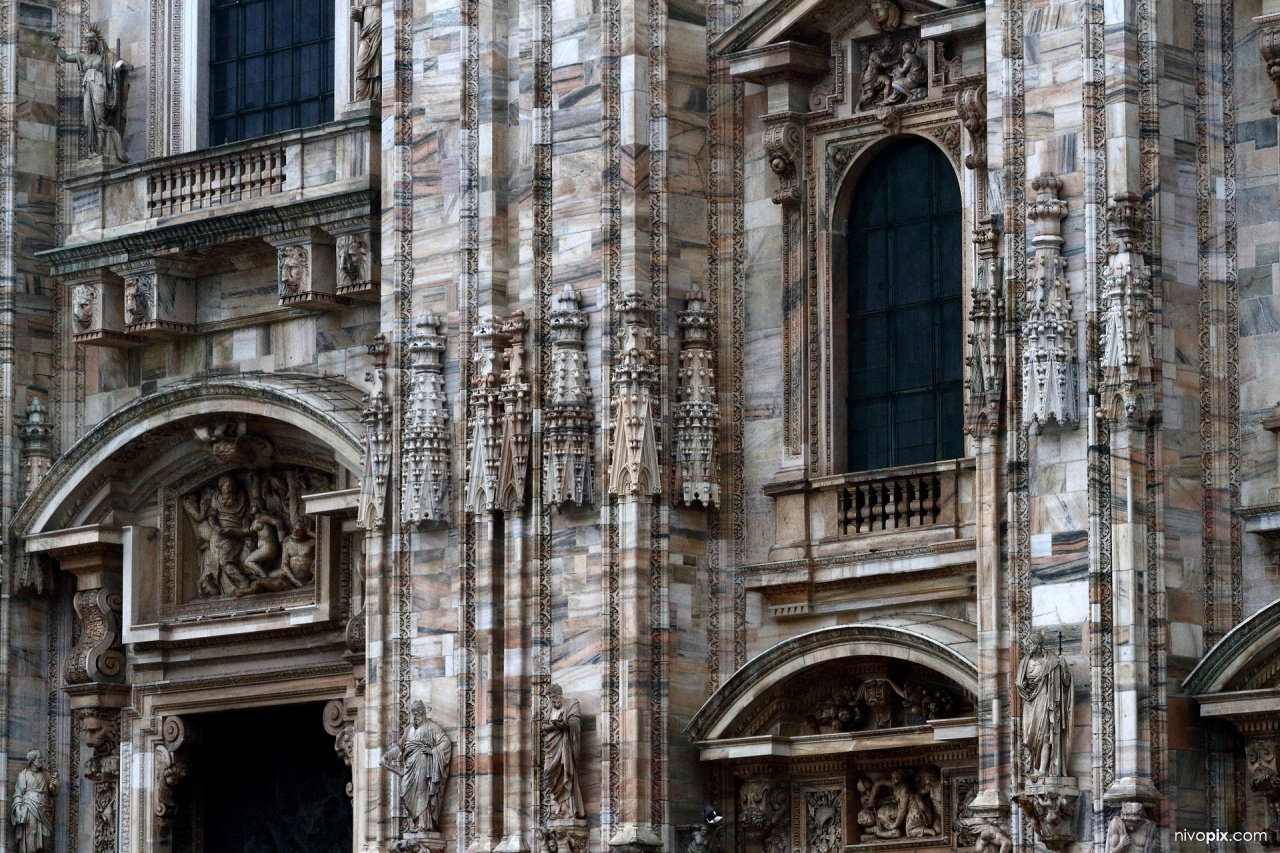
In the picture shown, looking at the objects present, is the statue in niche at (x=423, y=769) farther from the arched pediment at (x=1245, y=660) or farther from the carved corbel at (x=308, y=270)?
the arched pediment at (x=1245, y=660)

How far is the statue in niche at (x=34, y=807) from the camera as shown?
115 ft

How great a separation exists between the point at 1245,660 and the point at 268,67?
47.5 feet

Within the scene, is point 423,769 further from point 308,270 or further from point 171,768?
point 308,270

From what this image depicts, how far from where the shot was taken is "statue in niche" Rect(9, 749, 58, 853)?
3500cm

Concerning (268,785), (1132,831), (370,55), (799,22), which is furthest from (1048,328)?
(268,785)

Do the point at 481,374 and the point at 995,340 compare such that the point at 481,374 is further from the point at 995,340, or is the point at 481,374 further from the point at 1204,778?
the point at 1204,778

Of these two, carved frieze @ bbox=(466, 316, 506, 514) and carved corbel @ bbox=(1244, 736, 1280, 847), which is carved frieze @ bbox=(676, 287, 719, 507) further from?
carved corbel @ bbox=(1244, 736, 1280, 847)

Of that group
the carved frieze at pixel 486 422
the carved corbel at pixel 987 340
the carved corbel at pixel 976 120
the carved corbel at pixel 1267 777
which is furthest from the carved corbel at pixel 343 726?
the carved corbel at pixel 1267 777

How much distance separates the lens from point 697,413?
29.7m

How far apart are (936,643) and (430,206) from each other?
725 centimetres

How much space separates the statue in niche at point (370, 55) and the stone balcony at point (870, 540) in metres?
6.83

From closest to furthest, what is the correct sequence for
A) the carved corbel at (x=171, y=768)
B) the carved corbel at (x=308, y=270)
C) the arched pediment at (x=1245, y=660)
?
the arched pediment at (x=1245, y=660), the carved corbel at (x=308, y=270), the carved corbel at (x=171, y=768)

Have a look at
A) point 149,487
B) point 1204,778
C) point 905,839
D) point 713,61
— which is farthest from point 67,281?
point 1204,778

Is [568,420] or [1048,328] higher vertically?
[1048,328]
